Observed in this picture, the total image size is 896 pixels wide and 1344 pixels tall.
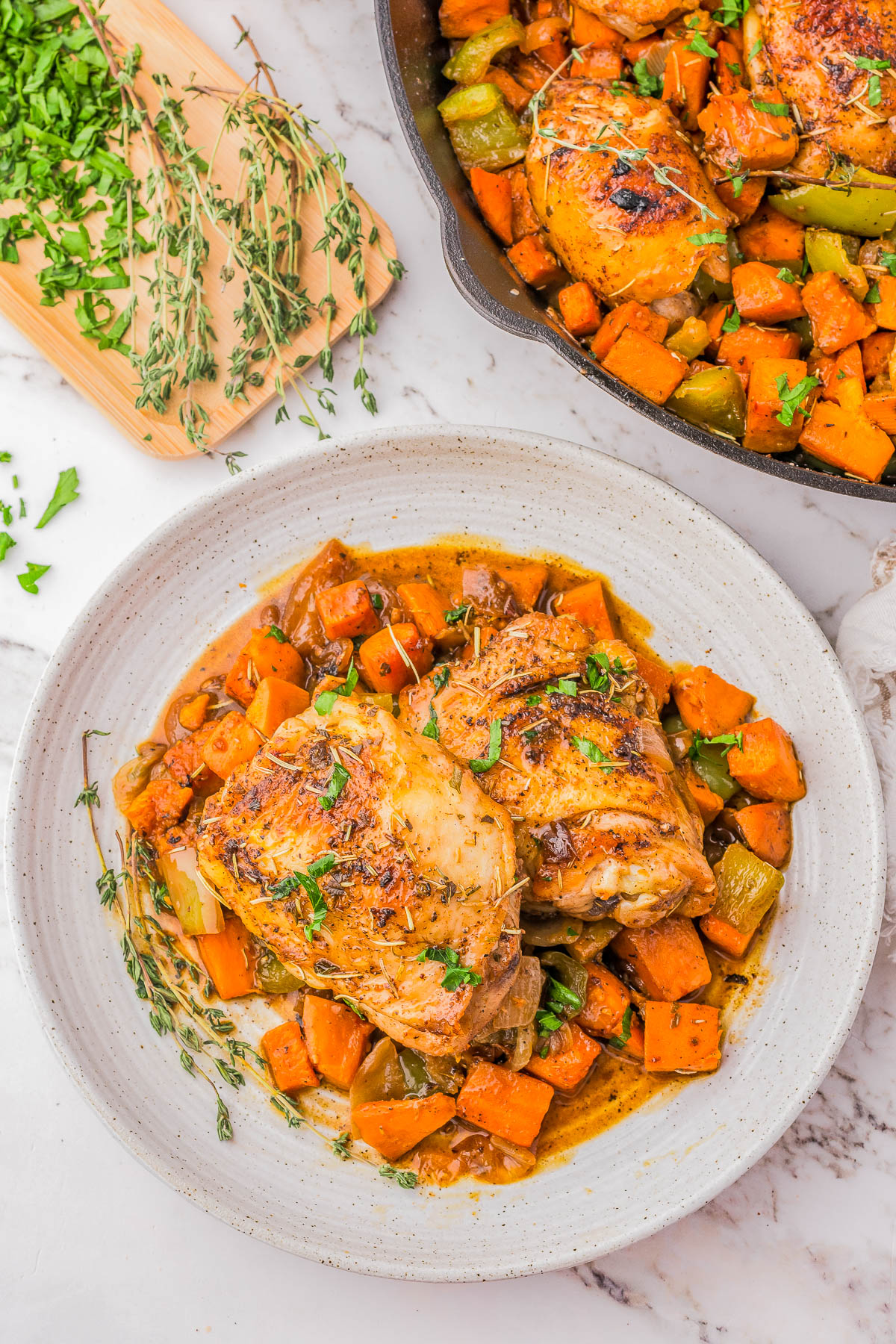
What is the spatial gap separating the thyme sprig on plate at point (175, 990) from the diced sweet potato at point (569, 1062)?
0.60 meters

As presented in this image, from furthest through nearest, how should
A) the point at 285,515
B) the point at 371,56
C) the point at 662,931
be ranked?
the point at 371,56
the point at 285,515
the point at 662,931

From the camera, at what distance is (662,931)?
9.70 feet

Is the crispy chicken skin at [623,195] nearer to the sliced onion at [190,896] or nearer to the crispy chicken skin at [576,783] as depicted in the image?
the crispy chicken skin at [576,783]

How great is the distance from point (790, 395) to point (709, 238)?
0.53 metres

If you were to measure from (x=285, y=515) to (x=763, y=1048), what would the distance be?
7.72 feet

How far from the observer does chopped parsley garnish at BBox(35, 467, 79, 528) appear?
343 centimetres

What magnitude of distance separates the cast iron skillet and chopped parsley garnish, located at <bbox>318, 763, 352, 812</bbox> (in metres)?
→ 1.33

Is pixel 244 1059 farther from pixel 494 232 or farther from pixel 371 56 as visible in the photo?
pixel 371 56

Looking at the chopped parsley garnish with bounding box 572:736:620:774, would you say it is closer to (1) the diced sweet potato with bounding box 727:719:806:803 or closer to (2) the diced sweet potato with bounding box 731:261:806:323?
(1) the diced sweet potato with bounding box 727:719:806:803

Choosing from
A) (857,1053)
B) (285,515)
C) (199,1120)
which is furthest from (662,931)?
(285,515)

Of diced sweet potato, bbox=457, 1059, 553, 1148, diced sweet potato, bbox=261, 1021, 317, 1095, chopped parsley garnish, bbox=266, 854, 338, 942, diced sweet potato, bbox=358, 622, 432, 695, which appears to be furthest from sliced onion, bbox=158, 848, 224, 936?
diced sweet potato, bbox=457, 1059, 553, 1148

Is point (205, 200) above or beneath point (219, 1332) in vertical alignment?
above

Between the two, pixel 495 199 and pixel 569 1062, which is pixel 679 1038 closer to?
pixel 569 1062

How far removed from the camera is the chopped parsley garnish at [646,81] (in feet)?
9.77
